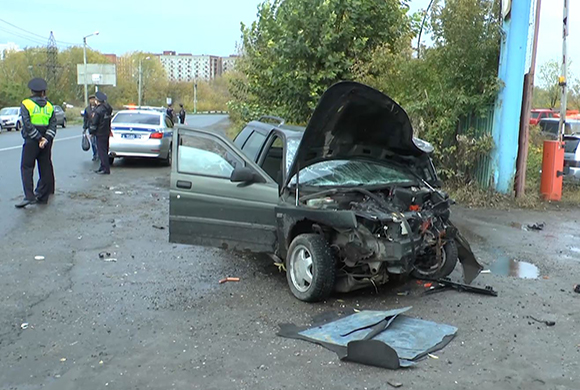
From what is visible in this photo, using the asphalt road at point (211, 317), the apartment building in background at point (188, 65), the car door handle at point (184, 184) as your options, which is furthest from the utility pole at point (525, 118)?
the apartment building in background at point (188, 65)

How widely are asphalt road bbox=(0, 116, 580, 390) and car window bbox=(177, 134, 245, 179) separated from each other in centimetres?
116

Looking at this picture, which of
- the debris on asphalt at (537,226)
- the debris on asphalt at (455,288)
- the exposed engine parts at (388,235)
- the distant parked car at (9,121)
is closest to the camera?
the exposed engine parts at (388,235)

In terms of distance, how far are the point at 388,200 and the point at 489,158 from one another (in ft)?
21.6

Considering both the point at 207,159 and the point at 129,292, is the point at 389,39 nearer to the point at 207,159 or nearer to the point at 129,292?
the point at 207,159

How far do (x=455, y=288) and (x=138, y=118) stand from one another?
12899mm

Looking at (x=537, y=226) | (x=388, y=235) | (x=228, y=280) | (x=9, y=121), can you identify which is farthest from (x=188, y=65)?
(x=388, y=235)

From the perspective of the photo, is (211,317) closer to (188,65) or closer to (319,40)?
(319,40)

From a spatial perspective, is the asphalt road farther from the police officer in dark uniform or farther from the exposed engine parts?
the police officer in dark uniform

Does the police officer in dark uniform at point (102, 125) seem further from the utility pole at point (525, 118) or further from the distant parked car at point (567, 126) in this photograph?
the distant parked car at point (567, 126)

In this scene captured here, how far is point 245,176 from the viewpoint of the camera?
621 cm

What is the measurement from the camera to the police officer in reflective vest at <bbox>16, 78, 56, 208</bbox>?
10203 millimetres

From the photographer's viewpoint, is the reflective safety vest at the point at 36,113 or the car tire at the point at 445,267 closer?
the car tire at the point at 445,267

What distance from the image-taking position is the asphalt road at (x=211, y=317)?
4.16m

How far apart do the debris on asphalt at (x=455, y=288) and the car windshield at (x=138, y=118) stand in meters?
12.4
